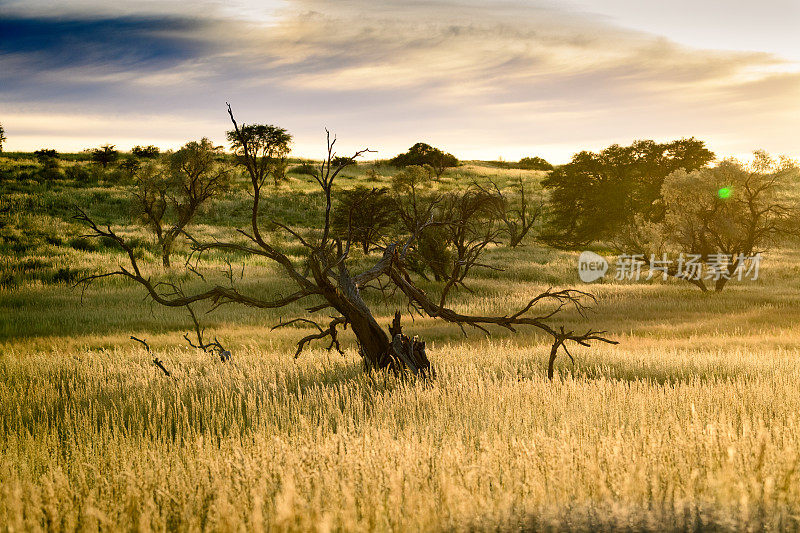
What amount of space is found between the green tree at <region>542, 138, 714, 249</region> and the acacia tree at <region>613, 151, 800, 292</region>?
25.7 m

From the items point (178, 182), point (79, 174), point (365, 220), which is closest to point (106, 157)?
point (79, 174)

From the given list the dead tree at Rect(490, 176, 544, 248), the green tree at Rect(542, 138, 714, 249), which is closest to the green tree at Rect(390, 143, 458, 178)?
the green tree at Rect(542, 138, 714, 249)

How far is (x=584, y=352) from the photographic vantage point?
12789 millimetres

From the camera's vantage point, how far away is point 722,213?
96.5 ft

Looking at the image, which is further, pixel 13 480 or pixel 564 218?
pixel 564 218

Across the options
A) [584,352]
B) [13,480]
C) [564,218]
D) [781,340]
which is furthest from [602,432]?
[564,218]

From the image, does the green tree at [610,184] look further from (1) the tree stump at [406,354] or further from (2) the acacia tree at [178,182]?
(1) the tree stump at [406,354]

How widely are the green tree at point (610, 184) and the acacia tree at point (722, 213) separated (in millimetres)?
25740

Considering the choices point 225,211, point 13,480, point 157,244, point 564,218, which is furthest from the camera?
point 225,211

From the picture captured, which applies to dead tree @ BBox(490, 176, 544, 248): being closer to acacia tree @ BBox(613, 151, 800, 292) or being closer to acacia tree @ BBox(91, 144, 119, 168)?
acacia tree @ BBox(613, 151, 800, 292)

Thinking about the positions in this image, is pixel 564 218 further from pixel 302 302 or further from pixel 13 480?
pixel 13 480

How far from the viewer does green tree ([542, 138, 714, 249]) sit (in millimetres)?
56969

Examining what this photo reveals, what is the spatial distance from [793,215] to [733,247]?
10.7 feet

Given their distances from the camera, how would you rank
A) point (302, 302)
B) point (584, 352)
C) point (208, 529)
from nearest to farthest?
1. point (208, 529)
2. point (584, 352)
3. point (302, 302)
